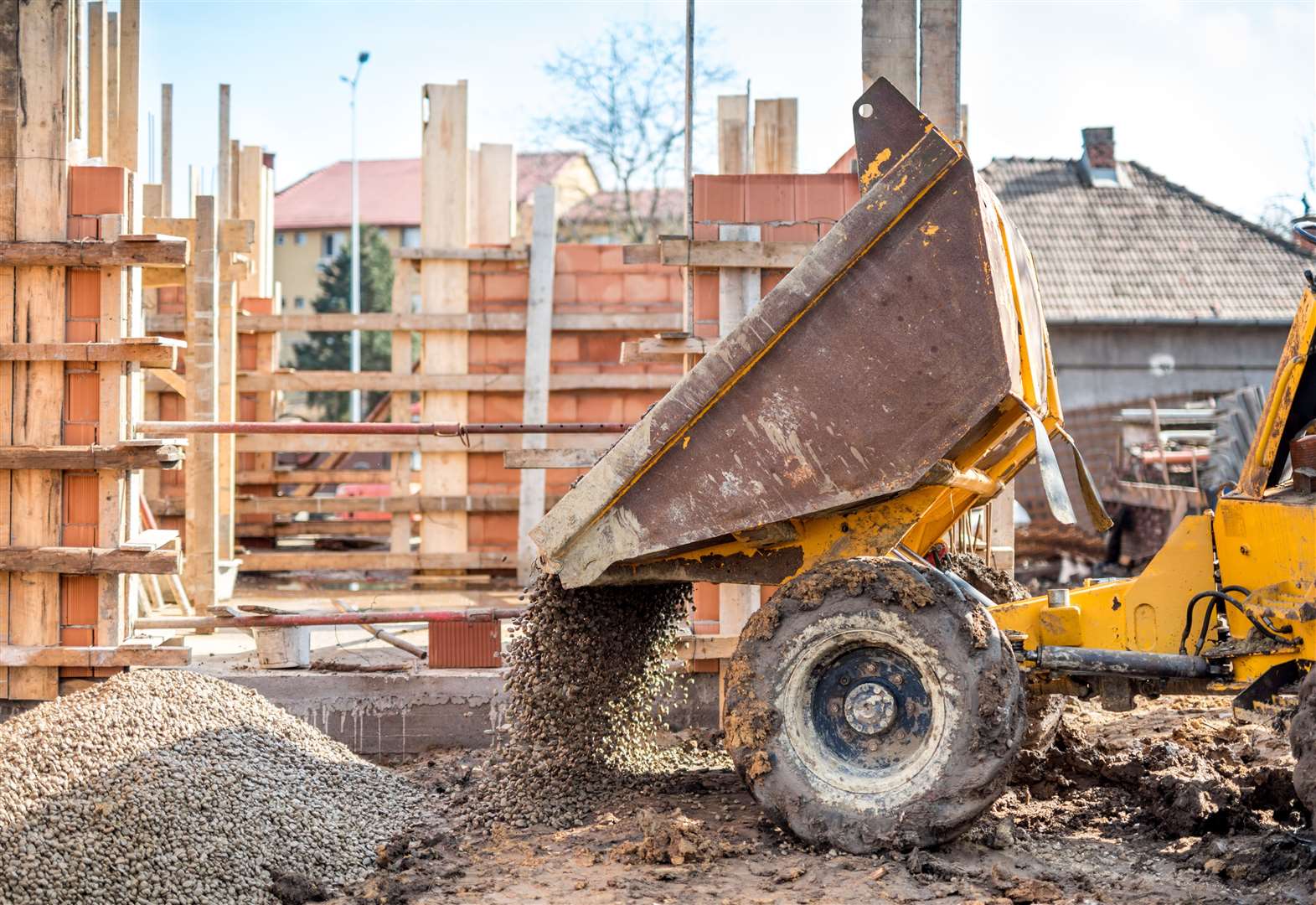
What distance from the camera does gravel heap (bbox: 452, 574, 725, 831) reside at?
575 cm

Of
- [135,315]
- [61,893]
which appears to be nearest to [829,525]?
→ [61,893]

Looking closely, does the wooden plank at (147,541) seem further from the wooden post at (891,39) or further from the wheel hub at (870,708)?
the wooden post at (891,39)

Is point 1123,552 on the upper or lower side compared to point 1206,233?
lower

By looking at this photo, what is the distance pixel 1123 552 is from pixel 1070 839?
12679 mm

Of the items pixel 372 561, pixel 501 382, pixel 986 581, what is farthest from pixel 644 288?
pixel 986 581

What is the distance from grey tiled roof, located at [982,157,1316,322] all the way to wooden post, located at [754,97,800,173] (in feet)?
49.6

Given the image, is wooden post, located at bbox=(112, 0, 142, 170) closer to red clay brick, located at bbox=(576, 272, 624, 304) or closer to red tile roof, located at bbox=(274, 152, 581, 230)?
red clay brick, located at bbox=(576, 272, 624, 304)

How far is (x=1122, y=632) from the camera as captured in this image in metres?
5.45

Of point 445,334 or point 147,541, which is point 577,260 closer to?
point 445,334

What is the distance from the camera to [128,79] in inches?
419

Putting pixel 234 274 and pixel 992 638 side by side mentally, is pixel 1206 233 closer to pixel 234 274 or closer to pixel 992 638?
pixel 234 274

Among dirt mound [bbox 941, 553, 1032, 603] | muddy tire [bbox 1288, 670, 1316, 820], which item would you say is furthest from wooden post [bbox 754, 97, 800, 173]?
muddy tire [bbox 1288, 670, 1316, 820]

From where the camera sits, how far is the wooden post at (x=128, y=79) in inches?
412

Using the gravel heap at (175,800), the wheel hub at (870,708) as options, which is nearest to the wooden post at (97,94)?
the gravel heap at (175,800)
